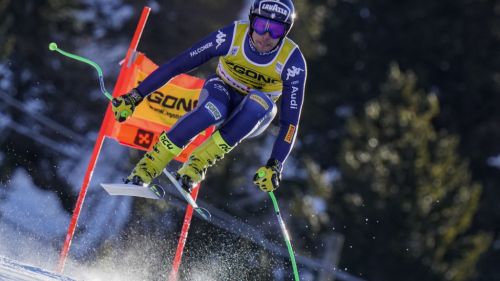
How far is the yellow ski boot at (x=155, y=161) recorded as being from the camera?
6.76 metres

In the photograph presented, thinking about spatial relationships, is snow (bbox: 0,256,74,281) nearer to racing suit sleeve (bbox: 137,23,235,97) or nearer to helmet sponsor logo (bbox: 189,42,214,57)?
racing suit sleeve (bbox: 137,23,235,97)

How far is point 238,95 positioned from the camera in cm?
707

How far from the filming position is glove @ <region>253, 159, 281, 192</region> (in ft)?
22.2

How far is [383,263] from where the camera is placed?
679 inches

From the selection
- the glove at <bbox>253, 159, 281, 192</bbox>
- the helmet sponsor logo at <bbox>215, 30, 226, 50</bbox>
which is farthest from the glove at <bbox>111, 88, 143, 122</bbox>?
the glove at <bbox>253, 159, 281, 192</bbox>

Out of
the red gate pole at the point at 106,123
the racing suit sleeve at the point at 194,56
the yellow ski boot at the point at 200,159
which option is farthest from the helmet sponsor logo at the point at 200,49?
the red gate pole at the point at 106,123

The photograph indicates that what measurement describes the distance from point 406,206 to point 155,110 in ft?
31.0

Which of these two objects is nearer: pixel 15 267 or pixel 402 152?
pixel 15 267

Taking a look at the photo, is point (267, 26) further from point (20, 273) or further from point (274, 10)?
point (20, 273)

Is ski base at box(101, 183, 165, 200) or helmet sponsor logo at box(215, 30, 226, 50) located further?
helmet sponsor logo at box(215, 30, 226, 50)

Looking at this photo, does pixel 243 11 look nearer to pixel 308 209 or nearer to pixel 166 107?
pixel 308 209

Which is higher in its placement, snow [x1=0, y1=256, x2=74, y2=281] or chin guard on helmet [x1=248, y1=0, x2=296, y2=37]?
chin guard on helmet [x1=248, y1=0, x2=296, y2=37]

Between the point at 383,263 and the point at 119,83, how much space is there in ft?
32.8

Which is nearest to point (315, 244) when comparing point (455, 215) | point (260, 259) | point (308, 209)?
point (308, 209)
